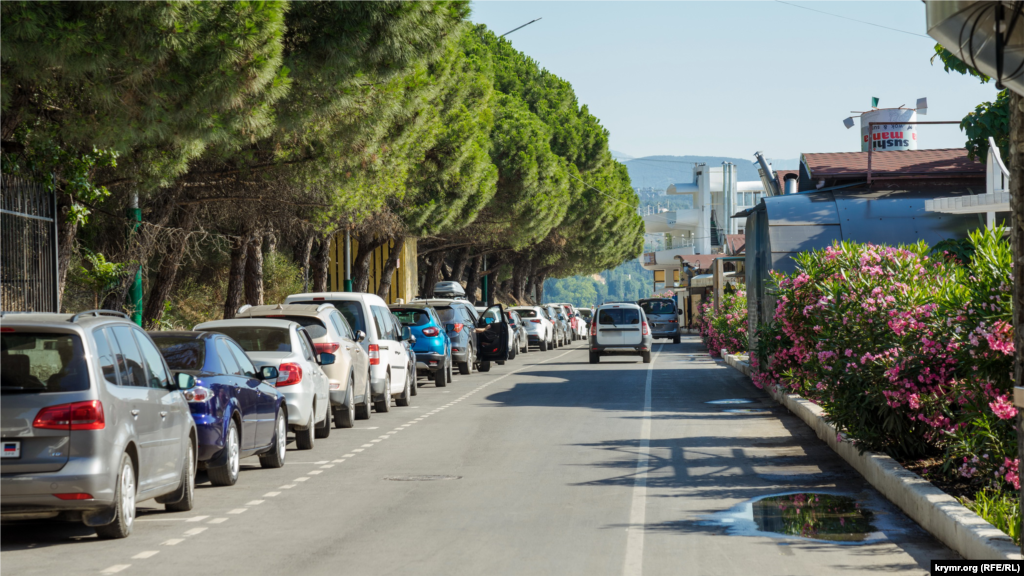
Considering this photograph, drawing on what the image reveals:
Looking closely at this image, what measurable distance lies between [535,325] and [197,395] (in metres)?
36.2

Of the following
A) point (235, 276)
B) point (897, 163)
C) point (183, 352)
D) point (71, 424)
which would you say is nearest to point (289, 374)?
point (183, 352)

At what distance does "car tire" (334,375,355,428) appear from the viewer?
16.8 m

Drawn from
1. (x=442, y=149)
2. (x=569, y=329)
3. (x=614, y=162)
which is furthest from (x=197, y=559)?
(x=614, y=162)

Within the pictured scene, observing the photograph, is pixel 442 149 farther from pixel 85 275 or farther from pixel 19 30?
pixel 19 30

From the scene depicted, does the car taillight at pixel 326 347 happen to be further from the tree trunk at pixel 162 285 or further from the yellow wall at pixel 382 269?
the yellow wall at pixel 382 269

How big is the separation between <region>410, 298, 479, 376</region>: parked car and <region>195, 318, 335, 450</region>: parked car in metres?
13.3

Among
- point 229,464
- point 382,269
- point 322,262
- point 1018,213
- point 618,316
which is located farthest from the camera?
point 382,269

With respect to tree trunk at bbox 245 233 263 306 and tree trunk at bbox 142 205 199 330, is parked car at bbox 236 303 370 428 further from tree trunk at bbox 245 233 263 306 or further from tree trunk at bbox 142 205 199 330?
tree trunk at bbox 245 233 263 306

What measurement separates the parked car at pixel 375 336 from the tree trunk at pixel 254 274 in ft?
26.6

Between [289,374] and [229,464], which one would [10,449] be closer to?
[229,464]

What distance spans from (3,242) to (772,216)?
1300 centimetres

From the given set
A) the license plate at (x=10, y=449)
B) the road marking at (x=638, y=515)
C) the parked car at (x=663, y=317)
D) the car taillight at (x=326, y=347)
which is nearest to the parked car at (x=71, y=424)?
the license plate at (x=10, y=449)

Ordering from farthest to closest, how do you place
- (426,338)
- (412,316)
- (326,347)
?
1. (426,338)
2. (412,316)
3. (326,347)

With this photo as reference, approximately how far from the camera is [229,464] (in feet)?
36.2
